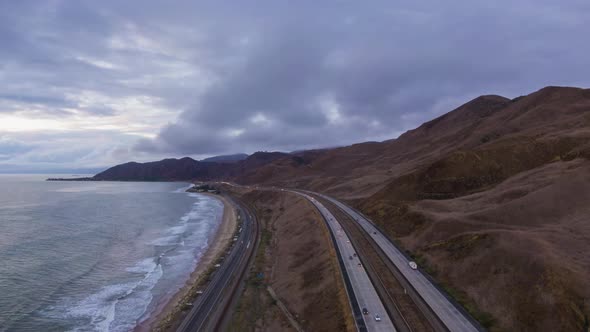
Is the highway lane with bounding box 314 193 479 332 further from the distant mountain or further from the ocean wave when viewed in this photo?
the ocean wave

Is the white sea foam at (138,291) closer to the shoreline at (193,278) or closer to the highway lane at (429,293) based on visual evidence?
the shoreline at (193,278)

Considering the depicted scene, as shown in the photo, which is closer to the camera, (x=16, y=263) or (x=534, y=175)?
(x=16, y=263)

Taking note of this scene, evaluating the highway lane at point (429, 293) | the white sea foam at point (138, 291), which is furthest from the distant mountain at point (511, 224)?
the white sea foam at point (138, 291)

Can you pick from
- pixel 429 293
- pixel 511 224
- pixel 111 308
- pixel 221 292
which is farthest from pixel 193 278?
pixel 511 224

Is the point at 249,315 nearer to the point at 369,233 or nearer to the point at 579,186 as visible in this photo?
the point at 369,233

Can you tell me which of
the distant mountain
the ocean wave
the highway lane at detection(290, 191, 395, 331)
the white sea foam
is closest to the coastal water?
the ocean wave

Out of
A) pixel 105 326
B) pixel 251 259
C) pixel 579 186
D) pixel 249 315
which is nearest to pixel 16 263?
pixel 105 326

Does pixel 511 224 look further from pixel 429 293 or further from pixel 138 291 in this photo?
pixel 138 291
